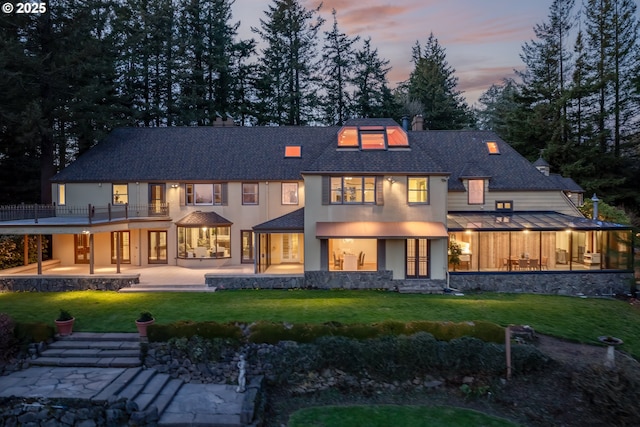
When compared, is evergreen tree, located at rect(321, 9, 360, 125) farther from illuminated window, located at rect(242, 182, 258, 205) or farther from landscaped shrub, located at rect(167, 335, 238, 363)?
landscaped shrub, located at rect(167, 335, 238, 363)

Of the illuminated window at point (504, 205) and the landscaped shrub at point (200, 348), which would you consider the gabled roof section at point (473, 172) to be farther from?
the landscaped shrub at point (200, 348)

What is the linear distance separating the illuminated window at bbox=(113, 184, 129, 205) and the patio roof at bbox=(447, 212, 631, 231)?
19343 millimetres

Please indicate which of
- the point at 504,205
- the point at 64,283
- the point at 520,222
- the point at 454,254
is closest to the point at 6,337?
the point at 64,283

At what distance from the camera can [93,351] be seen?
12.3 m

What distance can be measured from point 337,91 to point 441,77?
15.2 m

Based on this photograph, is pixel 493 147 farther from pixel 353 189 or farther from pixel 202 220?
pixel 202 220

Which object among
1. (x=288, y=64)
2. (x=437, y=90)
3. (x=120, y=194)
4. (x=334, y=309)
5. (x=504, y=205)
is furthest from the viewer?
(x=437, y=90)

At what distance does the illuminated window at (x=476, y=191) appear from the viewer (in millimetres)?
23281

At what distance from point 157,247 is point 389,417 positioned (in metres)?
18.5

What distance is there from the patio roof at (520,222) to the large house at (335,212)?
0.30 ft

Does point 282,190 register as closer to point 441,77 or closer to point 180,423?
point 180,423

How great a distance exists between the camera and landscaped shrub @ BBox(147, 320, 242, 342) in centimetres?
1232

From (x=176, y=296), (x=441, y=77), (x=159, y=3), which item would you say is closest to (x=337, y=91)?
(x=441, y=77)

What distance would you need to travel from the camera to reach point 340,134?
22031mm
